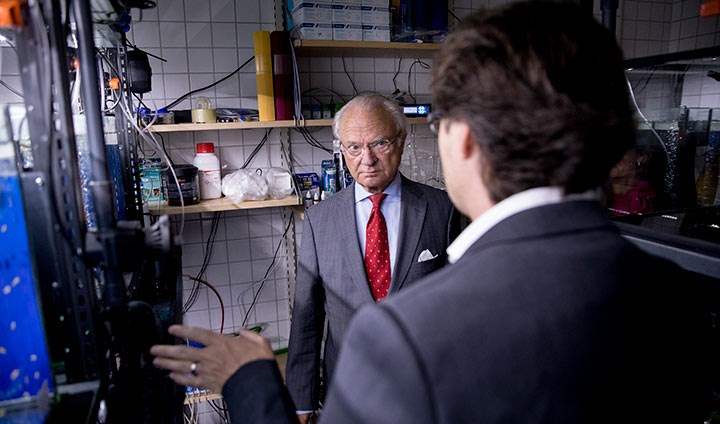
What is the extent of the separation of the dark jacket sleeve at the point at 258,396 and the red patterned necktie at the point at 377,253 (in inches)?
29.1

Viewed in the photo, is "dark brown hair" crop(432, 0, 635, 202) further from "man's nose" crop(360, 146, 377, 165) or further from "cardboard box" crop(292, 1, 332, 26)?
"cardboard box" crop(292, 1, 332, 26)

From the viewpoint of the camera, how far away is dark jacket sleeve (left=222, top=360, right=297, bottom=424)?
71 cm

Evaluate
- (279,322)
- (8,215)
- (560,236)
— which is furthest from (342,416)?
(279,322)

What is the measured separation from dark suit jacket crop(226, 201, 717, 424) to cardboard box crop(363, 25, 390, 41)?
1.89 meters

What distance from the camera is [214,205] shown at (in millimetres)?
2131

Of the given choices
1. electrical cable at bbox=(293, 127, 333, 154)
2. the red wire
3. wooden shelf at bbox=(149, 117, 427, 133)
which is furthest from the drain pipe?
the red wire

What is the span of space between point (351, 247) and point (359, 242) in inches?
1.3

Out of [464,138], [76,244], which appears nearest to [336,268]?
[76,244]

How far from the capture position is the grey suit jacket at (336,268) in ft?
4.82

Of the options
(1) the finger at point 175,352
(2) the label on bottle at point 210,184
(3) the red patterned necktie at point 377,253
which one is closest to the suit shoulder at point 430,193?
(3) the red patterned necktie at point 377,253

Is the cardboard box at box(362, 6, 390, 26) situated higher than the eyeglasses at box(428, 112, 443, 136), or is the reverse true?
the cardboard box at box(362, 6, 390, 26)

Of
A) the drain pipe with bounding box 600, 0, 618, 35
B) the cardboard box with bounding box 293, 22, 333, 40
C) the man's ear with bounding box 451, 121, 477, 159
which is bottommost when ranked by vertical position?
the man's ear with bounding box 451, 121, 477, 159

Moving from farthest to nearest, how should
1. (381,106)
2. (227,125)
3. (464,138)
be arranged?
(227,125), (381,106), (464,138)

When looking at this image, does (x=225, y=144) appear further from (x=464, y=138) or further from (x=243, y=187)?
(x=464, y=138)
